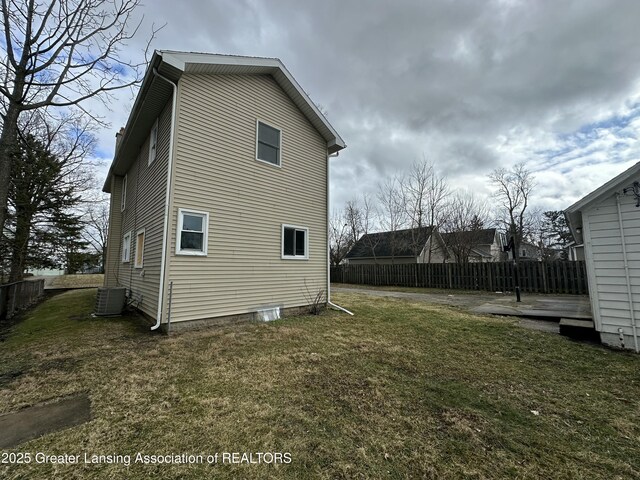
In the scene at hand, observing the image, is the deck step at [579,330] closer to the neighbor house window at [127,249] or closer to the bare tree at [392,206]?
the neighbor house window at [127,249]

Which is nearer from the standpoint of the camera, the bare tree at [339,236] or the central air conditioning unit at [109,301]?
the central air conditioning unit at [109,301]

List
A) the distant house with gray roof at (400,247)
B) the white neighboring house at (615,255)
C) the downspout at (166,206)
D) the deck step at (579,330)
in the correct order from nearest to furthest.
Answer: the white neighboring house at (615,255)
the deck step at (579,330)
the downspout at (166,206)
the distant house with gray roof at (400,247)

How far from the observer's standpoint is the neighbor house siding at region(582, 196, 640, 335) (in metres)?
5.23

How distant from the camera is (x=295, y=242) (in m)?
9.04

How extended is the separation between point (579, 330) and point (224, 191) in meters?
9.02

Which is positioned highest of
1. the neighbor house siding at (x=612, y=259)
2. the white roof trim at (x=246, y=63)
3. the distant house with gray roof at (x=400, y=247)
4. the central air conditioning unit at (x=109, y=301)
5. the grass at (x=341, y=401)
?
the white roof trim at (x=246, y=63)

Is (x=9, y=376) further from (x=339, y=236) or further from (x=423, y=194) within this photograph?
(x=339, y=236)

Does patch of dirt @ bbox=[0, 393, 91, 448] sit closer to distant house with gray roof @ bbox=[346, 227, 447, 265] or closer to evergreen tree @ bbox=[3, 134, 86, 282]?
evergreen tree @ bbox=[3, 134, 86, 282]

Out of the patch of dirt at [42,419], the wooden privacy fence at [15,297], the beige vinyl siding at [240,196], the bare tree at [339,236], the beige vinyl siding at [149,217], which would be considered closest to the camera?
the patch of dirt at [42,419]

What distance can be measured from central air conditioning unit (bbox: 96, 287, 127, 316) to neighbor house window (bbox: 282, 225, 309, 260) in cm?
520

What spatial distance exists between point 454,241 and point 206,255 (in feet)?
77.5

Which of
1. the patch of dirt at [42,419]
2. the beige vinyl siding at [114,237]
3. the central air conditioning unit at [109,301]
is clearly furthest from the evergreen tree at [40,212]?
the patch of dirt at [42,419]

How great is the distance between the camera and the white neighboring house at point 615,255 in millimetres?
5211

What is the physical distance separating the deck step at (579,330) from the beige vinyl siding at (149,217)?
951cm
